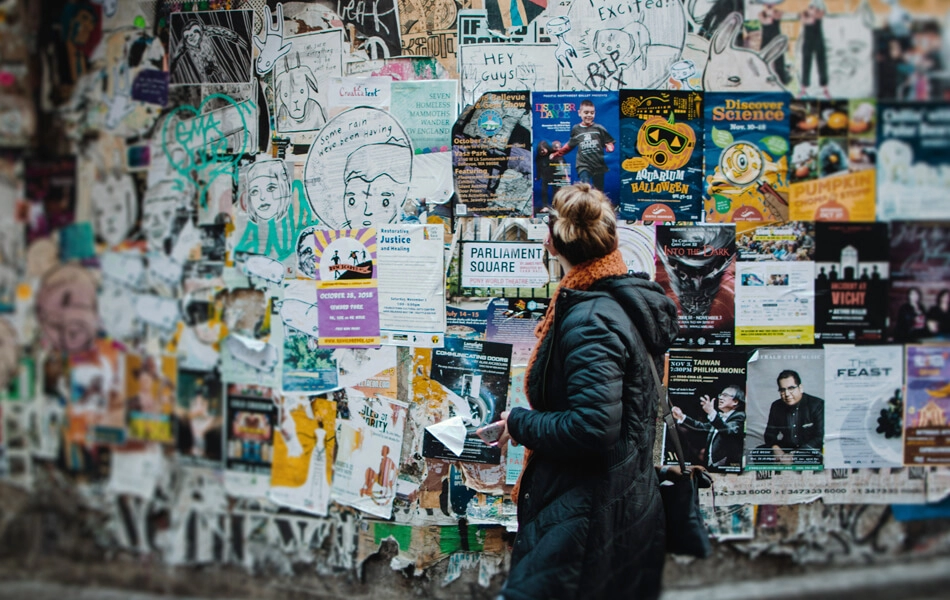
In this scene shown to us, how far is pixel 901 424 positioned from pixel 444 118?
276 centimetres

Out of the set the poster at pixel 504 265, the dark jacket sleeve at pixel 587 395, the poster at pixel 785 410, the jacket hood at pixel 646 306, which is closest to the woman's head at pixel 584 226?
the jacket hood at pixel 646 306

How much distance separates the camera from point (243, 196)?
11.3ft

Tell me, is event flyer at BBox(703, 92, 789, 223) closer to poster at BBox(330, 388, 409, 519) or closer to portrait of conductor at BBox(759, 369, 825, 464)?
portrait of conductor at BBox(759, 369, 825, 464)

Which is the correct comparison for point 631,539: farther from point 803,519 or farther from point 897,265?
point 897,265

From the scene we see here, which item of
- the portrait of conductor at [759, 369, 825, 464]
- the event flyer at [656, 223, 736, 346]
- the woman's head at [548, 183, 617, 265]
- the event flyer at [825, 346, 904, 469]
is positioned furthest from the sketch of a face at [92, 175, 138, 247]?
the event flyer at [825, 346, 904, 469]

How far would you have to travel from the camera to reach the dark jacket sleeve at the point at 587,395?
2072 mm

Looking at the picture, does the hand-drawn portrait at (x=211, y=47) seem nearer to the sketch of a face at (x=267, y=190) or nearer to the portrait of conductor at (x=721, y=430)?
the sketch of a face at (x=267, y=190)

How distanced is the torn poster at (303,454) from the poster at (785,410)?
2141 mm

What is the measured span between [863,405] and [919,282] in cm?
67

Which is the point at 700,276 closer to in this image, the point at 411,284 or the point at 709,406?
the point at 709,406

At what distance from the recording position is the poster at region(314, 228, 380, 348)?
3.33 m

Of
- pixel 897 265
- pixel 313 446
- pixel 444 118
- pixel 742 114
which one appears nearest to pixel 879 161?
pixel 897 265

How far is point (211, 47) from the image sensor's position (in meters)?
3.46

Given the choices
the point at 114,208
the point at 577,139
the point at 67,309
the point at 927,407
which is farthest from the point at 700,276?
the point at 67,309
